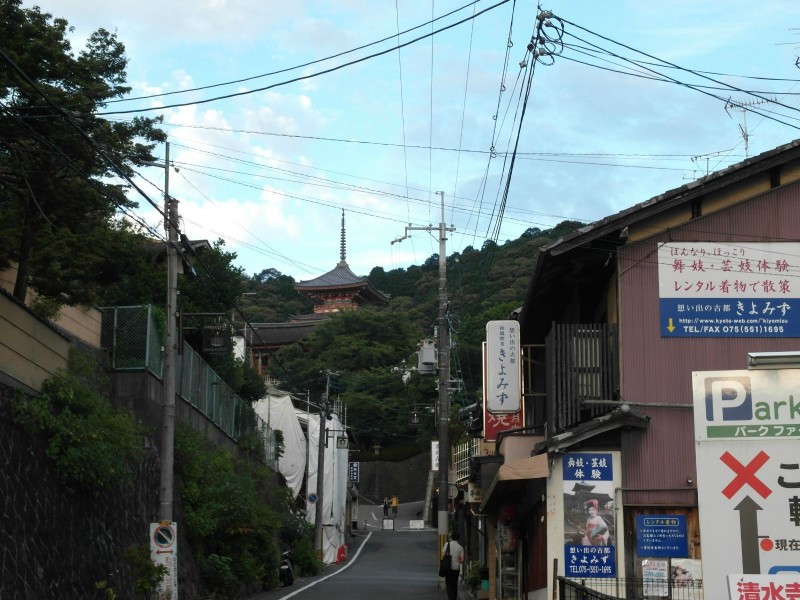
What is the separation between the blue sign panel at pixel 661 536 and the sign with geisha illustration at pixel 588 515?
0.43 meters

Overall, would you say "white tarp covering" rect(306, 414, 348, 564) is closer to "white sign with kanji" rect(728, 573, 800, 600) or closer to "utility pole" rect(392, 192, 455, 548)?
"utility pole" rect(392, 192, 455, 548)

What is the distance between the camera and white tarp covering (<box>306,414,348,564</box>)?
148ft

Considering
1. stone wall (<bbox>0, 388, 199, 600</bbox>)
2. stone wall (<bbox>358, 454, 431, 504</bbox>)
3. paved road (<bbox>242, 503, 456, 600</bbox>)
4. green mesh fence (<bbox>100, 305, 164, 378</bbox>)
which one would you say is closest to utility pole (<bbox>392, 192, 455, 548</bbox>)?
paved road (<bbox>242, 503, 456, 600</bbox>)

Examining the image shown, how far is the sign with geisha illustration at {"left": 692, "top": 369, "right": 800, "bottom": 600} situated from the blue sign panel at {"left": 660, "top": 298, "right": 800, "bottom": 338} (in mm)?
8558

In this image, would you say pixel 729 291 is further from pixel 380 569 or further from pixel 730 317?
pixel 380 569

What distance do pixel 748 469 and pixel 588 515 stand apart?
813cm

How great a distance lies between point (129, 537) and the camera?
19.2 meters

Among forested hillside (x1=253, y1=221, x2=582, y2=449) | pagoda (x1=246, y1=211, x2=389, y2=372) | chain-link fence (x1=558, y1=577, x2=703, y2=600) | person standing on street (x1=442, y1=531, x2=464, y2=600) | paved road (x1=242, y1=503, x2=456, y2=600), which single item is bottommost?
paved road (x1=242, y1=503, x2=456, y2=600)

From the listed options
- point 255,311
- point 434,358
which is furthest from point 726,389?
point 255,311

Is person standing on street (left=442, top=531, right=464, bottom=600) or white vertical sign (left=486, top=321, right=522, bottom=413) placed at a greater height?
white vertical sign (left=486, top=321, right=522, bottom=413)

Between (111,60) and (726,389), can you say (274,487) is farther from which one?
(726,389)

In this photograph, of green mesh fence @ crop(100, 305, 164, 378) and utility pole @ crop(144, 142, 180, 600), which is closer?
utility pole @ crop(144, 142, 180, 600)

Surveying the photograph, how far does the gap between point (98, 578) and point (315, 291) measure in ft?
254

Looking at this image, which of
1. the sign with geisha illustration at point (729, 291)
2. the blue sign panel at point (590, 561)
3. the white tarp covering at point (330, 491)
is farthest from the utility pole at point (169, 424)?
the white tarp covering at point (330, 491)
